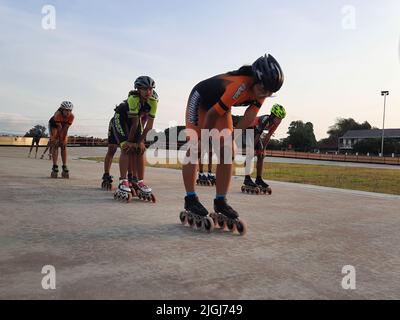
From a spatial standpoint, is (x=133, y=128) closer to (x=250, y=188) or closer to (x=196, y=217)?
(x=196, y=217)

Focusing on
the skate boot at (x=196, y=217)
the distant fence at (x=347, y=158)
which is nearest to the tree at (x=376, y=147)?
the distant fence at (x=347, y=158)

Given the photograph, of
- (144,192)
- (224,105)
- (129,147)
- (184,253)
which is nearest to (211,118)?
(224,105)

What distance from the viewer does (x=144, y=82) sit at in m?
6.99

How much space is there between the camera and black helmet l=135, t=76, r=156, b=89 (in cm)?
698

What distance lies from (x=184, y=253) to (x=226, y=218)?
132 centimetres

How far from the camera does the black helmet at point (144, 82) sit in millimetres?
6977

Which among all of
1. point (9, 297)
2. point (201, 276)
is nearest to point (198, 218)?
point (201, 276)

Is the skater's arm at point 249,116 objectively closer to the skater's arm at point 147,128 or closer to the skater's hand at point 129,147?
the skater's arm at point 147,128

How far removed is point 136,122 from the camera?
707 centimetres

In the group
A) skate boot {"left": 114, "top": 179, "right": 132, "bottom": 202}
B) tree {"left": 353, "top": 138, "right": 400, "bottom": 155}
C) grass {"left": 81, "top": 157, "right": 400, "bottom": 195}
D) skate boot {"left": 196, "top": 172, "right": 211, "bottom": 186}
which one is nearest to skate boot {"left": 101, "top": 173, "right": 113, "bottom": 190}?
skate boot {"left": 114, "top": 179, "right": 132, "bottom": 202}

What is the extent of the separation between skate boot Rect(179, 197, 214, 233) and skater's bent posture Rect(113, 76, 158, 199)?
208cm

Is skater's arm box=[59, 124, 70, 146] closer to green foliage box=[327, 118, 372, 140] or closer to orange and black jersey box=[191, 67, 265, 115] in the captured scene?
orange and black jersey box=[191, 67, 265, 115]
